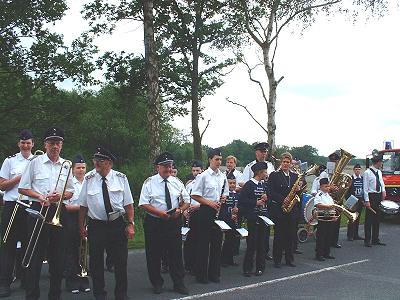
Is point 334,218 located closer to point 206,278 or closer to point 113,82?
point 206,278

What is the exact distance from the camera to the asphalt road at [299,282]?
275 inches

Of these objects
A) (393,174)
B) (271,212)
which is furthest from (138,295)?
(393,174)

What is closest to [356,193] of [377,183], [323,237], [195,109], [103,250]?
[377,183]

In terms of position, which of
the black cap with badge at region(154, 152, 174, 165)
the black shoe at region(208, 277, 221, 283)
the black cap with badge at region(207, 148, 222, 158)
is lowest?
the black shoe at region(208, 277, 221, 283)

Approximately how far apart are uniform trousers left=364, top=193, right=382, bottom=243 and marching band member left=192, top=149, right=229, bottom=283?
5362mm

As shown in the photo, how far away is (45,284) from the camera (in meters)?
7.30

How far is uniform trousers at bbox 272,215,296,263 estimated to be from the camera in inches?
355

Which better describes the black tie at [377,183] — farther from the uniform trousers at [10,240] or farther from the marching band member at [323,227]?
the uniform trousers at [10,240]

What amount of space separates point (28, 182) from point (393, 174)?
14.5m

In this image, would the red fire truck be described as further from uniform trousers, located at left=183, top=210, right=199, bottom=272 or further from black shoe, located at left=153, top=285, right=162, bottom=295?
black shoe, located at left=153, top=285, right=162, bottom=295

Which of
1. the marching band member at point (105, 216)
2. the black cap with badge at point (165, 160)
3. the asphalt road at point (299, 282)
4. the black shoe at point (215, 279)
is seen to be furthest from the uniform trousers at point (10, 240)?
the black shoe at point (215, 279)

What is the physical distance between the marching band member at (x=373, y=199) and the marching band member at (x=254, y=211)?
448cm

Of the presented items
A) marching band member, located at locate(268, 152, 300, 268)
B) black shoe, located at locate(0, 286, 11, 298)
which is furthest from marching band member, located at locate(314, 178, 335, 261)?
black shoe, located at locate(0, 286, 11, 298)

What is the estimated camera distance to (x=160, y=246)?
7160 mm
